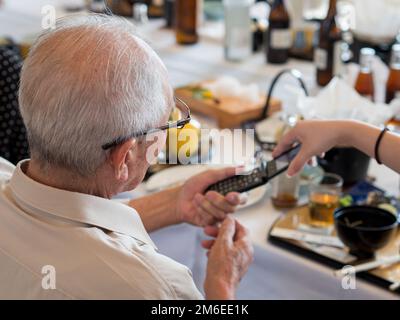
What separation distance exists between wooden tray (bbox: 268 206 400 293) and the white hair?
1.62 ft

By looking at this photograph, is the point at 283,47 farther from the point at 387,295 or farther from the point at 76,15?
the point at 76,15

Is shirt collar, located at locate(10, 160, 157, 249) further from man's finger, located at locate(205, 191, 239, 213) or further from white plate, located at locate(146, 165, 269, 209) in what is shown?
white plate, located at locate(146, 165, 269, 209)

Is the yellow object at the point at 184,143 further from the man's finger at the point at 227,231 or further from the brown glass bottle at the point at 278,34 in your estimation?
the brown glass bottle at the point at 278,34

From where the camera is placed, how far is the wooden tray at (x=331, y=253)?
1118 millimetres

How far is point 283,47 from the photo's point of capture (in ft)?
7.53

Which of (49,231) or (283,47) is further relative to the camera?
(283,47)

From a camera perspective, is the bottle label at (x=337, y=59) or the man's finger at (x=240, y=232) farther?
Answer: the bottle label at (x=337, y=59)

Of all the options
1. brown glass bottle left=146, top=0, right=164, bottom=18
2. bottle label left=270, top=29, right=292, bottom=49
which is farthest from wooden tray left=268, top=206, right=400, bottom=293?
brown glass bottle left=146, top=0, right=164, bottom=18

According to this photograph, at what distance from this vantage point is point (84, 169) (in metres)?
0.83

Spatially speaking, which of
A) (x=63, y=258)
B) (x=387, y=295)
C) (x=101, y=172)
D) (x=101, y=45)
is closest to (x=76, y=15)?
(x=101, y=45)

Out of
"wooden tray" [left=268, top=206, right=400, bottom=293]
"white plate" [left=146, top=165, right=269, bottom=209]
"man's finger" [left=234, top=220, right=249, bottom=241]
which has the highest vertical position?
"man's finger" [left=234, top=220, right=249, bottom=241]

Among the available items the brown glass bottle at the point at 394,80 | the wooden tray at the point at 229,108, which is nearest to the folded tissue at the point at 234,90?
the wooden tray at the point at 229,108

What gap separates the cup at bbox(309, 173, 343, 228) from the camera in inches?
51.1

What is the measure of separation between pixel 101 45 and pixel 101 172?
0.53 feet
